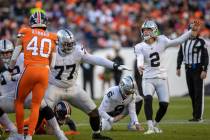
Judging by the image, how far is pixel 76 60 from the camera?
33.8ft

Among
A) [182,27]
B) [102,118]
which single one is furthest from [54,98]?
[182,27]

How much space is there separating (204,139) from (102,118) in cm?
230

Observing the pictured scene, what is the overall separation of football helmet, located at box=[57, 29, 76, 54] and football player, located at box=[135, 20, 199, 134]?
153 cm

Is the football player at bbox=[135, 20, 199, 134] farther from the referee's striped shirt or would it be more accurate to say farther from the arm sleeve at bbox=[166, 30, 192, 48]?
the referee's striped shirt

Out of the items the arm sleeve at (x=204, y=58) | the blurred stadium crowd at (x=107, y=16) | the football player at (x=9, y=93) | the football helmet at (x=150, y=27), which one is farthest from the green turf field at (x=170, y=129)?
the blurred stadium crowd at (x=107, y=16)

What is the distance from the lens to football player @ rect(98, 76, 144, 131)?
11.8 meters

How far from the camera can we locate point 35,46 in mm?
9719

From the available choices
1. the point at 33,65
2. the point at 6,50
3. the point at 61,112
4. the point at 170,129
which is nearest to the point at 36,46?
the point at 33,65

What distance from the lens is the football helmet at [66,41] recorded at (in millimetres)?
10148

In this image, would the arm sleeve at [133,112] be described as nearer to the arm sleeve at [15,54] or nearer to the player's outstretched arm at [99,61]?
the player's outstretched arm at [99,61]

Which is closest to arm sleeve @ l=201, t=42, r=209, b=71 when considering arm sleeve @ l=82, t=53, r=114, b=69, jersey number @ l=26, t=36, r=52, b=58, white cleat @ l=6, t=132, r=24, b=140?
arm sleeve @ l=82, t=53, r=114, b=69

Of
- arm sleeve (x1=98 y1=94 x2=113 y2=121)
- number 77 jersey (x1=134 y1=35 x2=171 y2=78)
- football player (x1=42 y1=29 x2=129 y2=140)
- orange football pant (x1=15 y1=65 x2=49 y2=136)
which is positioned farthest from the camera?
arm sleeve (x1=98 y1=94 x2=113 y2=121)

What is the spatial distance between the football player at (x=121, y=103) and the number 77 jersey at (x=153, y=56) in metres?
0.39

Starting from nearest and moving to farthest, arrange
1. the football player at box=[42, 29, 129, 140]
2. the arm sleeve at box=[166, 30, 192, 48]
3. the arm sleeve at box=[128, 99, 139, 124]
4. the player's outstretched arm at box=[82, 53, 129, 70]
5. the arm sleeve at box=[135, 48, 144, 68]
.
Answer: the player's outstretched arm at box=[82, 53, 129, 70], the football player at box=[42, 29, 129, 140], the arm sleeve at box=[135, 48, 144, 68], the arm sleeve at box=[166, 30, 192, 48], the arm sleeve at box=[128, 99, 139, 124]
